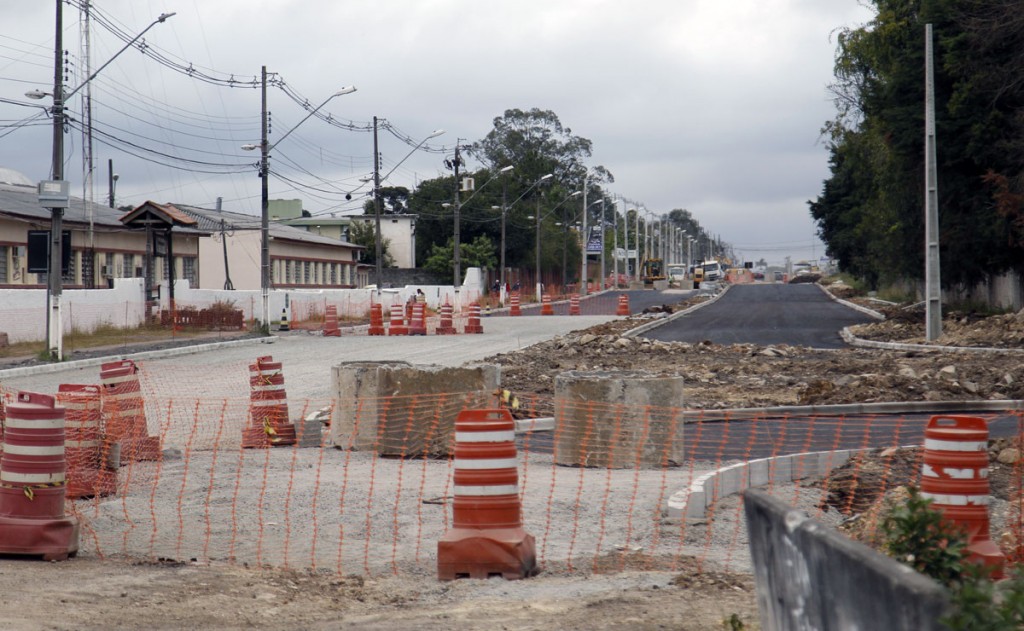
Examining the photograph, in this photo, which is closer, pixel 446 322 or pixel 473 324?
pixel 446 322

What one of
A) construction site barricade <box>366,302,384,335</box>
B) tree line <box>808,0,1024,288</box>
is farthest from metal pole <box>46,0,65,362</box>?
tree line <box>808,0,1024,288</box>

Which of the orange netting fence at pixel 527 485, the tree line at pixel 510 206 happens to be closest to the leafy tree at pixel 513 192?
the tree line at pixel 510 206

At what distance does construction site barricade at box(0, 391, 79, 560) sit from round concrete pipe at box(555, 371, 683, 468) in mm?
5684

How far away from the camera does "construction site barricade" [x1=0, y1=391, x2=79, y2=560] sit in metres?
8.39

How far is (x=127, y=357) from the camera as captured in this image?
101 feet

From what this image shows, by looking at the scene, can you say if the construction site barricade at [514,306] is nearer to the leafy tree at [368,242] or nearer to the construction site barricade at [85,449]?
the leafy tree at [368,242]

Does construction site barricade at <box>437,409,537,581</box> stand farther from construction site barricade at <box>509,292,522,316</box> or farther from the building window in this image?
the building window

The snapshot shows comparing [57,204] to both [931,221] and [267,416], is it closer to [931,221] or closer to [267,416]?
[267,416]

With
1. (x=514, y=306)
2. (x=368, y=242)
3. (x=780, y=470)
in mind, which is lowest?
(x=780, y=470)

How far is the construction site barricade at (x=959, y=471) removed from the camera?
7.37 meters

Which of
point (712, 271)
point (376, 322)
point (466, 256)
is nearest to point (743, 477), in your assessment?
point (376, 322)

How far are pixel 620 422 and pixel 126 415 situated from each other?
5277mm

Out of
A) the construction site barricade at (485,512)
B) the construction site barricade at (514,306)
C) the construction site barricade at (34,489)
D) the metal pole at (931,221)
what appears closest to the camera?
the construction site barricade at (485,512)

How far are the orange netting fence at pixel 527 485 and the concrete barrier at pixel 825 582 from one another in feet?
12.0
